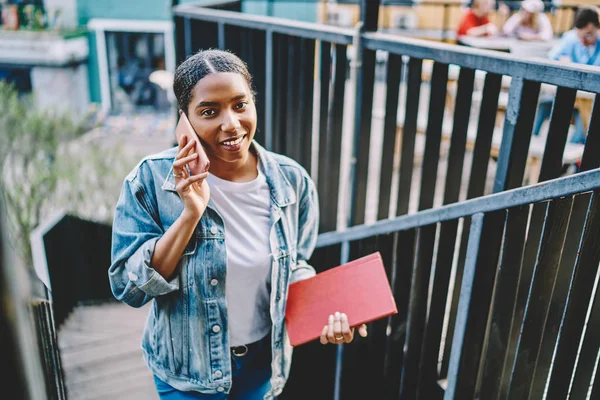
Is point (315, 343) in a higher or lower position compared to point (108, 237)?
higher

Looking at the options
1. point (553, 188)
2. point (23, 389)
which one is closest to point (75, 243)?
point (553, 188)

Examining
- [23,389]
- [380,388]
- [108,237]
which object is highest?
[23,389]

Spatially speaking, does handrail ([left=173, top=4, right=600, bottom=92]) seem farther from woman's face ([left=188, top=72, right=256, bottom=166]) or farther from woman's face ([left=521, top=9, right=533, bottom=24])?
woman's face ([left=521, top=9, right=533, bottom=24])

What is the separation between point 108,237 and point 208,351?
4489 mm

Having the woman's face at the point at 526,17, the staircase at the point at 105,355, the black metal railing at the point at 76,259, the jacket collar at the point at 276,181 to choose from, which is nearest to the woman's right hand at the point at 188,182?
the jacket collar at the point at 276,181

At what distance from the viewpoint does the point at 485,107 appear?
7.06 ft

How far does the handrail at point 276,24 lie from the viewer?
Answer: 2741 mm

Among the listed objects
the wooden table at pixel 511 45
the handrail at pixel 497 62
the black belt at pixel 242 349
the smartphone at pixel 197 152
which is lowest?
the black belt at pixel 242 349

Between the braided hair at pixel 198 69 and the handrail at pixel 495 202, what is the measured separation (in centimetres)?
93

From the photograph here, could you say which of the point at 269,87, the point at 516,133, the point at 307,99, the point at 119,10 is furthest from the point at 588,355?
the point at 119,10

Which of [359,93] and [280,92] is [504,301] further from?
[280,92]

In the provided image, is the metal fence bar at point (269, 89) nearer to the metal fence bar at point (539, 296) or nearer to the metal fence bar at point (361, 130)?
the metal fence bar at point (361, 130)

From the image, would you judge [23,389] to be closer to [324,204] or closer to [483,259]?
[483,259]

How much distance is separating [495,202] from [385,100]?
39.5 inches
